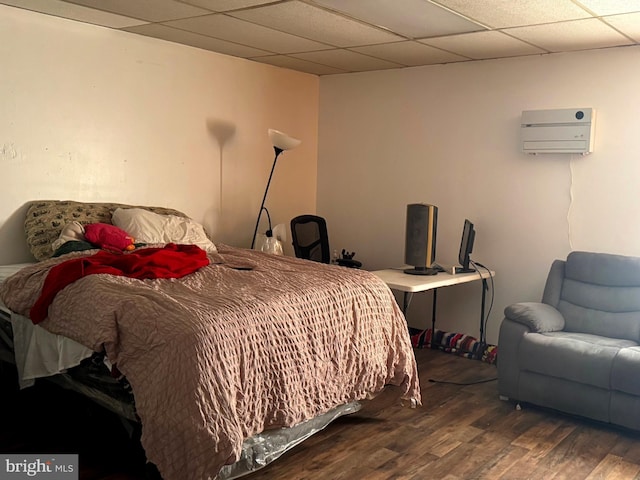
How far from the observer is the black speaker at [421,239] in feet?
14.5

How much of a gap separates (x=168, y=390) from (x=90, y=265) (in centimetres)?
96

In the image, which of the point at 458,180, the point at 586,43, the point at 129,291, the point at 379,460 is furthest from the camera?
the point at 458,180

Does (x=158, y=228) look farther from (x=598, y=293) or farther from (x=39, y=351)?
(x=598, y=293)

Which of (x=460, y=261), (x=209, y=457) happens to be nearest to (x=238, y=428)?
(x=209, y=457)

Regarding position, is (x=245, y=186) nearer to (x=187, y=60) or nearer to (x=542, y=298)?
(x=187, y=60)

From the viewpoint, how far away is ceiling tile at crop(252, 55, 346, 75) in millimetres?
4992

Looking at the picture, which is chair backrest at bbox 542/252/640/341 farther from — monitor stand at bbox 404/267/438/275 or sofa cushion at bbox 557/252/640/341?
monitor stand at bbox 404/267/438/275

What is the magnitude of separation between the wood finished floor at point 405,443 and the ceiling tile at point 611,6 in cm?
219

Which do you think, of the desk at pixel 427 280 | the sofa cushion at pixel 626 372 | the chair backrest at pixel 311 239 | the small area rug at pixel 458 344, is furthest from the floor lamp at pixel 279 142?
the sofa cushion at pixel 626 372

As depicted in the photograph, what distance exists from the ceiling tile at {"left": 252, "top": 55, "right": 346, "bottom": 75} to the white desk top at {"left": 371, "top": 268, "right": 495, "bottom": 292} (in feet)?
5.98

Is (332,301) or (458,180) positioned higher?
(458,180)

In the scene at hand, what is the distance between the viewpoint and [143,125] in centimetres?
445

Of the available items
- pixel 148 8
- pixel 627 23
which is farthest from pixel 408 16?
pixel 148 8

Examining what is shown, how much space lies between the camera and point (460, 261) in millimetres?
4645
